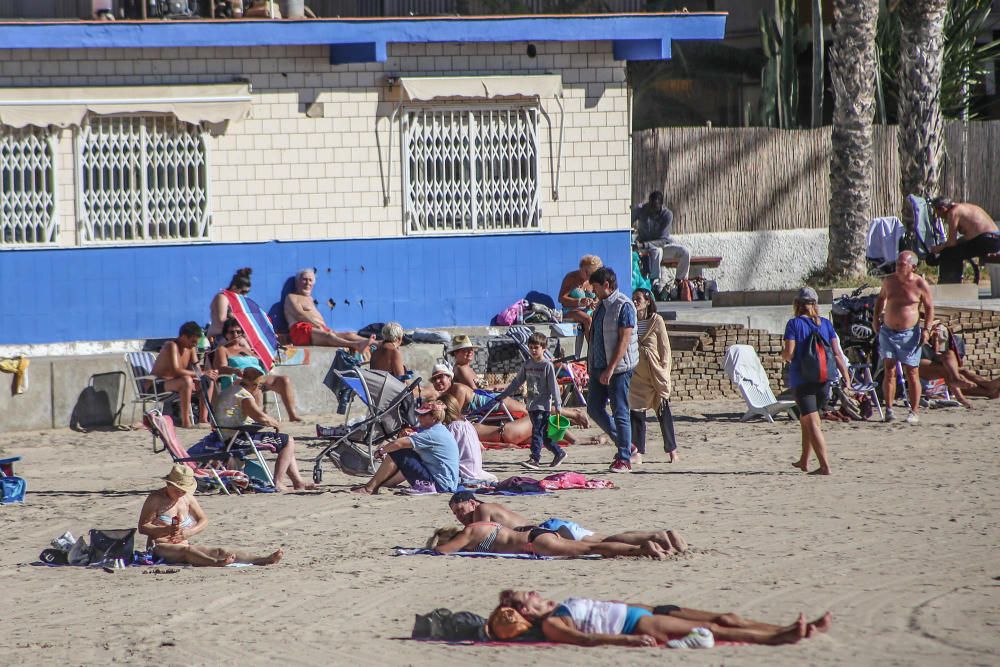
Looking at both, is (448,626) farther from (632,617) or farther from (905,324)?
(905,324)

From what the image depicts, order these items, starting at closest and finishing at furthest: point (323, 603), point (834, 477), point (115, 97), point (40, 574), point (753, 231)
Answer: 1. point (323, 603)
2. point (40, 574)
3. point (834, 477)
4. point (115, 97)
5. point (753, 231)

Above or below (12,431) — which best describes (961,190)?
above

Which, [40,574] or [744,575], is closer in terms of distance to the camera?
[744,575]

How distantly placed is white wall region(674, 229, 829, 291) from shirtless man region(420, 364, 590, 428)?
9210 mm

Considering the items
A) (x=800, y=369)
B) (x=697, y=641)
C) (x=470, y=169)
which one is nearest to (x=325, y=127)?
(x=470, y=169)

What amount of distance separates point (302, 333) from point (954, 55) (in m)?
14.7

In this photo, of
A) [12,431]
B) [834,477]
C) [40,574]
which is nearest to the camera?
[40,574]

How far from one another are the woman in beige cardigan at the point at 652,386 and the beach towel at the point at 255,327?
4463 millimetres

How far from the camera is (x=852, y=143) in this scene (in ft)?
Answer: 64.6

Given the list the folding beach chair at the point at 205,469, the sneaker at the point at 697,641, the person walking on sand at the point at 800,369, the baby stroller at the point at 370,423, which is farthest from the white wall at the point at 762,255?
the sneaker at the point at 697,641

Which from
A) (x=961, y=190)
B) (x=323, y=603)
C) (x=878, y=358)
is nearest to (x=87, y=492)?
(x=323, y=603)

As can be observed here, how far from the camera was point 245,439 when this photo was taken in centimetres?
1194

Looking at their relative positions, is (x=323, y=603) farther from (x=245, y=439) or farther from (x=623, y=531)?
(x=245, y=439)

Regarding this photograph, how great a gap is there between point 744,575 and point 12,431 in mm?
8660
